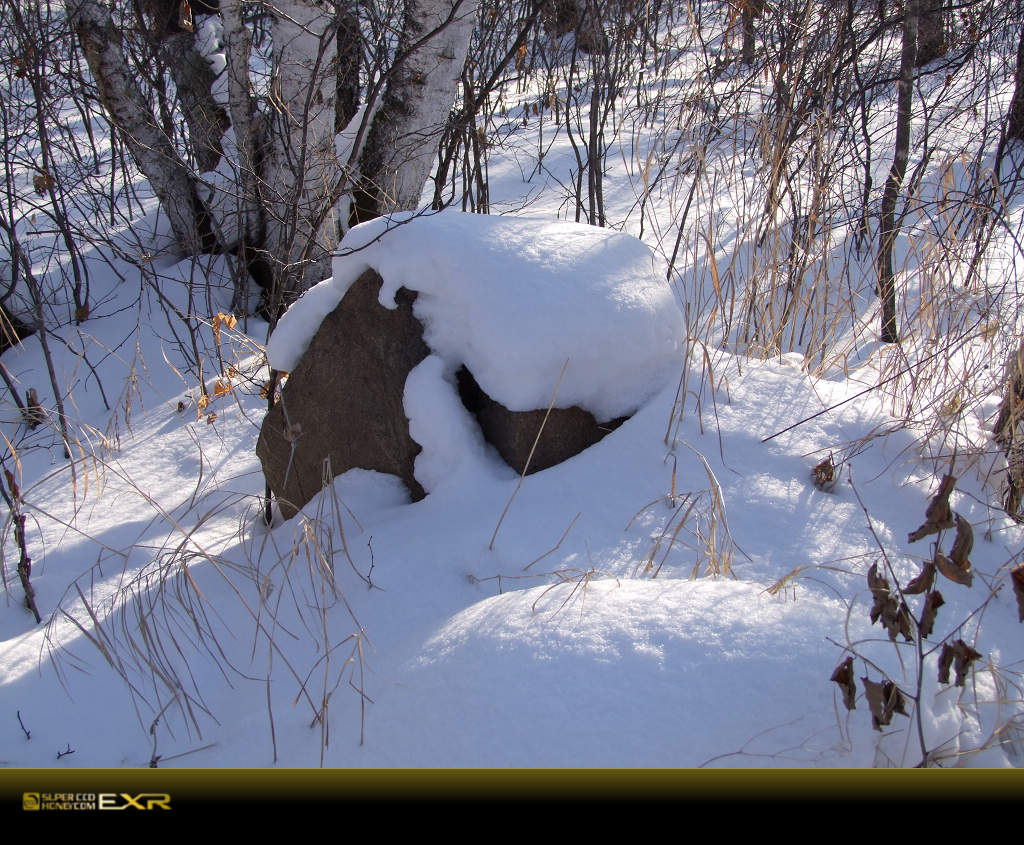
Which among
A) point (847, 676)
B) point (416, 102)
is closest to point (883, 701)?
point (847, 676)

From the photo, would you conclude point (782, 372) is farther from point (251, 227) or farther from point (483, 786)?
point (251, 227)

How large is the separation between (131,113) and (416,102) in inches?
60.9

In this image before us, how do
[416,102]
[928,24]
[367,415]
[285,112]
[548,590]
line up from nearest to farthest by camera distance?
[548,590]
[367,415]
[285,112]
[416,102]
[928,24]

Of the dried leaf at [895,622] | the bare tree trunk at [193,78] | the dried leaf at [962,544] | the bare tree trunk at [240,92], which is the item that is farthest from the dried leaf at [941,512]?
the bare tree trunk at [193,78]

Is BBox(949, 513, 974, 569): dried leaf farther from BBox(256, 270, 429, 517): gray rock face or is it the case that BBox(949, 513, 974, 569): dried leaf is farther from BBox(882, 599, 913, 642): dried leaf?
BBox(256, 270, 429, 517): gray rock face

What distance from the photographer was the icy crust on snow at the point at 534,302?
2051 millimetres

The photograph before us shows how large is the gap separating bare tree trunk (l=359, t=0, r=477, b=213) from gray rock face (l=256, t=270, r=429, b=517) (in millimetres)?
1195

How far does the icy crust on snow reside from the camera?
6.73ft

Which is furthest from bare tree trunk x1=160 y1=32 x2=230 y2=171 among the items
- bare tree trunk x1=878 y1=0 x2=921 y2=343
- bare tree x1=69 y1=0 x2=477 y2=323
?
bare tree trunk x1=878 y1=0 x2=921 y2=343

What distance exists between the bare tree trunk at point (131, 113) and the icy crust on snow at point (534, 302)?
1.88 meters

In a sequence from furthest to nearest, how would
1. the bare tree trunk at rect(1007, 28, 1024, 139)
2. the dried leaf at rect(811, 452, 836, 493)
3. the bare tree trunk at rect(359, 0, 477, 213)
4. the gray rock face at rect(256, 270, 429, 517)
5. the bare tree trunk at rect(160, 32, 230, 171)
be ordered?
the bare tree trunk at rect(160, 32, 230, 171) → the bare tree trunk at rect(1007, 28, 1024, 139) → the bare tree trunk at rect(359, 0, 477, 213) → the gray rock face at rect(256, 270, 429, 517) → the dried leaf at rect(811, 452, 836, 493)

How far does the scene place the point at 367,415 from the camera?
234 cm

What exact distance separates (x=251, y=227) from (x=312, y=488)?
7.74ft

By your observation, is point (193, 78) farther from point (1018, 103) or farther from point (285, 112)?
point (1018, 103)
